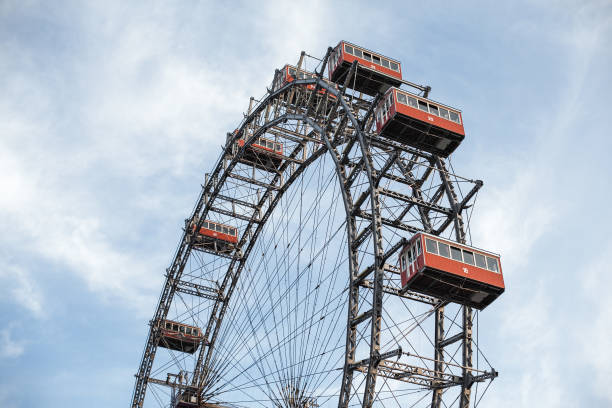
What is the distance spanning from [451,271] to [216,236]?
109 feet

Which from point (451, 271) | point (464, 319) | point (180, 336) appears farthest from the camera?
point (180, 336)

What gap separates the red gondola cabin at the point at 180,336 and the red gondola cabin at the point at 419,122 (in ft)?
114

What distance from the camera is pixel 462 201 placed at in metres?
35.7

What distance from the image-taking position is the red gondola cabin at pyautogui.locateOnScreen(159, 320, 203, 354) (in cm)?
6317

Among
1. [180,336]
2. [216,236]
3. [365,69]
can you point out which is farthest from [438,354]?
[180,336]

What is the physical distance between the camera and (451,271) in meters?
30.4

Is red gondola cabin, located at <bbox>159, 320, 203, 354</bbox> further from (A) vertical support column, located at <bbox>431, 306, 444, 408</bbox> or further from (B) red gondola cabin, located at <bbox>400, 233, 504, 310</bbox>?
(B) red gondola cabin, located at <bbox>400, 233, 504, 310</bbox>

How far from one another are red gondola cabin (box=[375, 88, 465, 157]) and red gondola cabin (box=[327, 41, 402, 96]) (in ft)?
11.3

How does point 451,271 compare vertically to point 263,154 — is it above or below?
below

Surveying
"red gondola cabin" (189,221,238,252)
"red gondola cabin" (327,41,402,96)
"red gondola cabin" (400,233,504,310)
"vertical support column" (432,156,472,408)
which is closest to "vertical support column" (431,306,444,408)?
"vertical support column" (432,156,472,408)

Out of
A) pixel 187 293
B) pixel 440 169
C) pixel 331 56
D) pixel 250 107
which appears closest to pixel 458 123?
pixel 440 169

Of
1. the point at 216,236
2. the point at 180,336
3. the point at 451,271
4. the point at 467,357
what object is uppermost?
the point at 216,236

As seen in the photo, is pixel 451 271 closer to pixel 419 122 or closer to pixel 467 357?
pixel 467 357

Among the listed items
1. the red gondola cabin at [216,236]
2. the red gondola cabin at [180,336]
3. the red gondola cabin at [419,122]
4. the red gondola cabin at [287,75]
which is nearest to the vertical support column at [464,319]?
the red gondola cabin at [419,122]
